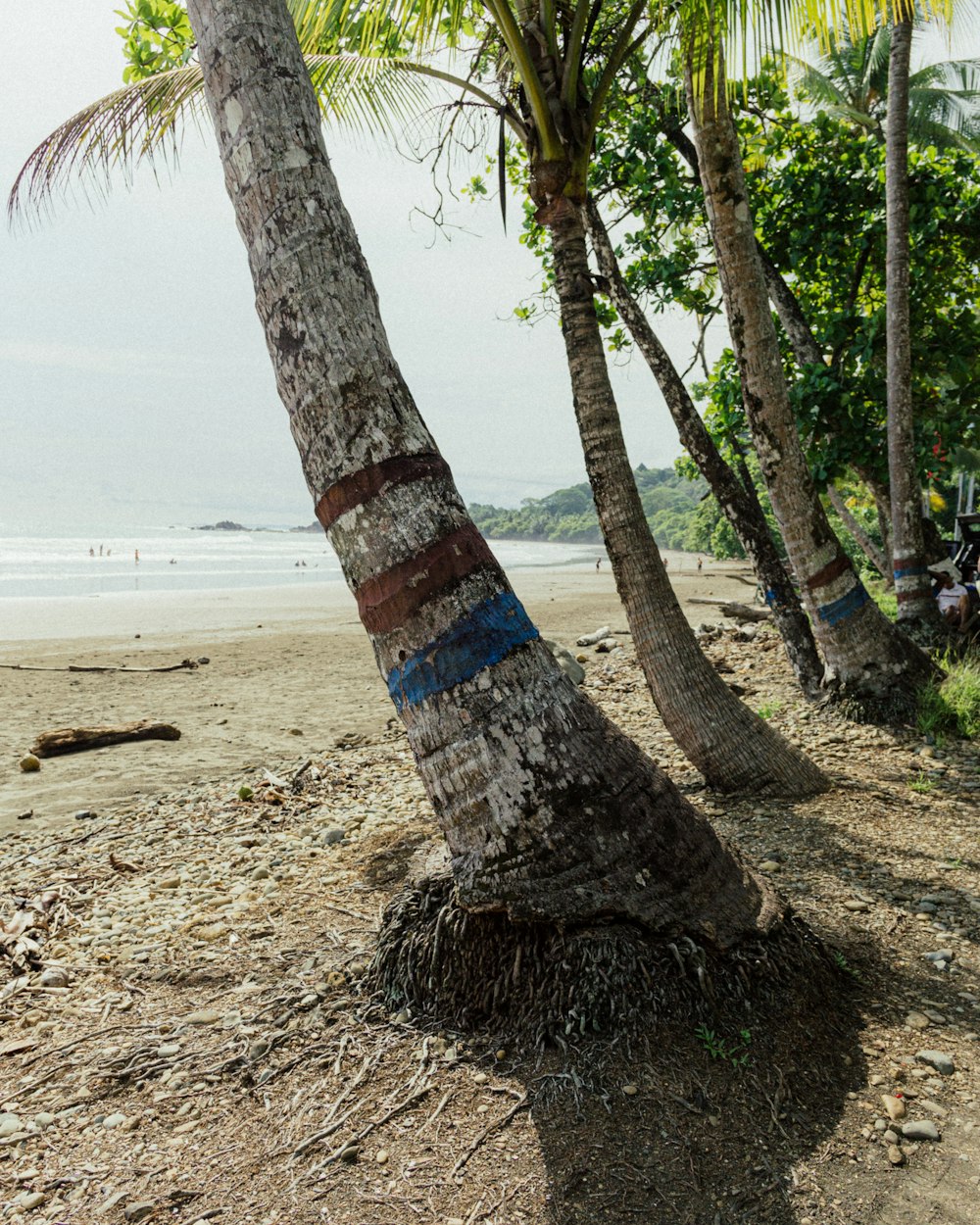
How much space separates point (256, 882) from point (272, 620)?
20.1 meters

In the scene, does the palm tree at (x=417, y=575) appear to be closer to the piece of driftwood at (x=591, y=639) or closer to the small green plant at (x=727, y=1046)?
the small green plant at (x=727, y=1046)

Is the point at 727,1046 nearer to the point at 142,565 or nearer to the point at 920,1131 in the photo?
the point at 920,1131

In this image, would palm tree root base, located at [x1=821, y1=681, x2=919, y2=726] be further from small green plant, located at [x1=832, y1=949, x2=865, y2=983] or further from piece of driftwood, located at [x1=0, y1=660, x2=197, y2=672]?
piece of driftwood, located at [x1=0, y1=660, x2=197, y2=672]

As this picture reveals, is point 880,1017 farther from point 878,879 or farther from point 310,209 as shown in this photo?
point 310,209

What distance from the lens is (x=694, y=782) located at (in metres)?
5.88

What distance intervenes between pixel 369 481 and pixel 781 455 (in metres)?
4.84

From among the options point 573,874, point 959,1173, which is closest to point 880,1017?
point 959,1173

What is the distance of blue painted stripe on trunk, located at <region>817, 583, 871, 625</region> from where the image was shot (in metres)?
6.69

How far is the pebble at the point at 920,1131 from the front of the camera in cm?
235

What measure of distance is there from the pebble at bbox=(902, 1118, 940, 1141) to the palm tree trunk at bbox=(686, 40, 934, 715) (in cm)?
479

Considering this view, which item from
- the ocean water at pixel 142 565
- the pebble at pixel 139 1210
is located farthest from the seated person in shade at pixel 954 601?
the ocean water at pixel 142 565

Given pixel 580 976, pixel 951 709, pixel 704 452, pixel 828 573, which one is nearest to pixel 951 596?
pixel 951 709

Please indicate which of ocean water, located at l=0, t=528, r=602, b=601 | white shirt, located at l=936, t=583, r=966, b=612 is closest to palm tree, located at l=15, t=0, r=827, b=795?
white shirt, located at l=936, t=583, r=966, b=612

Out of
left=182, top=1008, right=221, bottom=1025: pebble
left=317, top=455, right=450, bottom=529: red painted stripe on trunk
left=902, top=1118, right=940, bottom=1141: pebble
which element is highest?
left=317, top=455, right=450, bottom=529: red painted stripe on trunk
